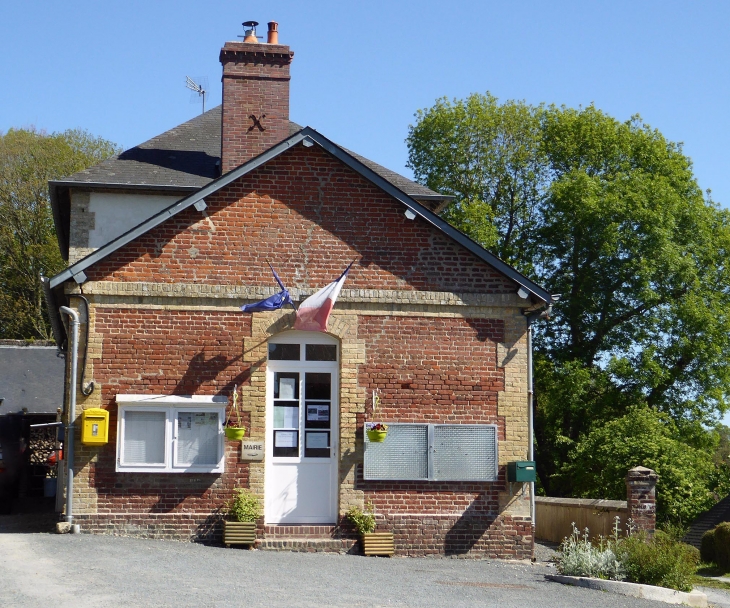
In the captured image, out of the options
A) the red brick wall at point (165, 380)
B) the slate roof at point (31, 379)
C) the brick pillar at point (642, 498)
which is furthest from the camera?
the slate roof at point (31, 379)

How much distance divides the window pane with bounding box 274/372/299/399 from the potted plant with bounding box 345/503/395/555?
193cm

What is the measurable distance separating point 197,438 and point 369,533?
2.88 meters

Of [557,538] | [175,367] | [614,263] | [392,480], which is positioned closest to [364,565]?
[392,480]

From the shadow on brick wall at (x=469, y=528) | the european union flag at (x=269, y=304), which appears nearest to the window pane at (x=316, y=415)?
the european union flag at (x=269, y=304)

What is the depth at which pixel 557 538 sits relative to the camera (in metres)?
19.5

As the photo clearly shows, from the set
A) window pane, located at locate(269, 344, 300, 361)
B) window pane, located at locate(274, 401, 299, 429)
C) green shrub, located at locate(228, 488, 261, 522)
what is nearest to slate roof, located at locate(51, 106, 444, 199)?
window pane, located at locate(269, 344, 300, 361)

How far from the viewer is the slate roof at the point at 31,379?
2425 centimetres

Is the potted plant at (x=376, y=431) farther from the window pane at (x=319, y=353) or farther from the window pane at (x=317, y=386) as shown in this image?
the window pane at (x=319, y=353)

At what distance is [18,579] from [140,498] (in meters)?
4.08

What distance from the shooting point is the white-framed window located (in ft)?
47.3

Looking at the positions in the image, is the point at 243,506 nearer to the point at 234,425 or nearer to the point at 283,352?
the point at 234,425

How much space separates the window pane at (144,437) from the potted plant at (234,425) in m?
0.94

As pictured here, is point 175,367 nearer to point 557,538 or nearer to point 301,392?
point 301,392

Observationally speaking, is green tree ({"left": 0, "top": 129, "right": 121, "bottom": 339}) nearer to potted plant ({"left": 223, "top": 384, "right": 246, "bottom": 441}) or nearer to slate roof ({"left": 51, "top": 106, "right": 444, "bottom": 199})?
slate roof ({"left": 51, "top": 106, "right": 444, "bottom": 199})
